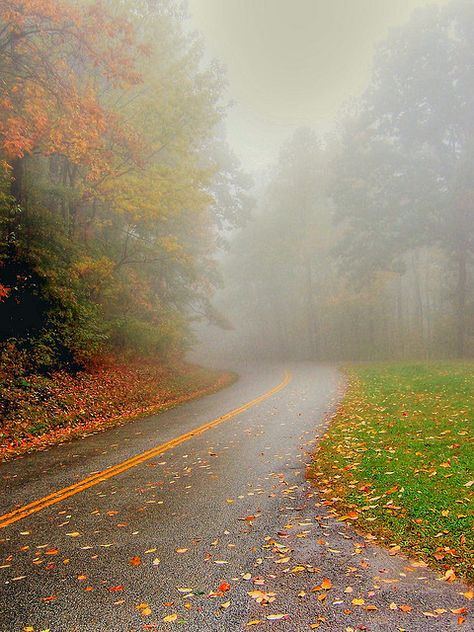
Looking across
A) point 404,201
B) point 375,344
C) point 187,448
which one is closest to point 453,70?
point 404,201

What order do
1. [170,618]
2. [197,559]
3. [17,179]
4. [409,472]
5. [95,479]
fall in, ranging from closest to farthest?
1. [170,618]
2. [197,559]
3. [409,472]
4. [95,479]
5. [17,179]

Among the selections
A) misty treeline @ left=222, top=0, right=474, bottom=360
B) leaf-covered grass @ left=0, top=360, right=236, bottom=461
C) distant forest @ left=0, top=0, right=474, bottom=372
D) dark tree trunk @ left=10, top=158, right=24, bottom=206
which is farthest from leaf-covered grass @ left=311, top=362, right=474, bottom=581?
misty treeline @ left=222, top=0, right=474, bottom=360

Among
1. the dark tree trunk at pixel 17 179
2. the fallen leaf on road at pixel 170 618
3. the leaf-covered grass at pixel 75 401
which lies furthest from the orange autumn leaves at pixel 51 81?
the fallen leaf on road at pixel 170 618

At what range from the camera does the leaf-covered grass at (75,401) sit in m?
9.71

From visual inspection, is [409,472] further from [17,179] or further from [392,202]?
[392,202]

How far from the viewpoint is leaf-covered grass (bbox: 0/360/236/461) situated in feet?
31.9

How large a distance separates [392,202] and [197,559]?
25.4 m

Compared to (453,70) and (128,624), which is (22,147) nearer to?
(128,624)

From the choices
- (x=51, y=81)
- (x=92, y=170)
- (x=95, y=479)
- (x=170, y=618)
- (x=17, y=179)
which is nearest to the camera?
(x=170, y=618)

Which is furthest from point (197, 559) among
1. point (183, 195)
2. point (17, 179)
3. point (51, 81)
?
point (183, 195)

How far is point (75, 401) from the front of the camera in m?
11.9

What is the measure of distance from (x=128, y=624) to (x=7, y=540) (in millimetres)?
2247

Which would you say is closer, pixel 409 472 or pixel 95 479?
pixel 409 472

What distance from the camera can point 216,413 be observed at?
39.3ft
